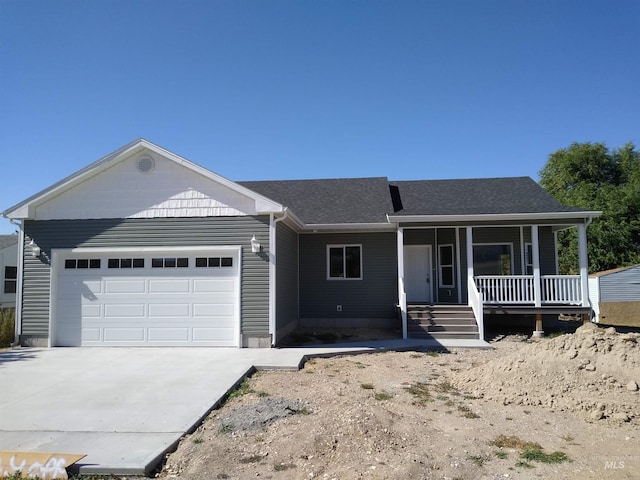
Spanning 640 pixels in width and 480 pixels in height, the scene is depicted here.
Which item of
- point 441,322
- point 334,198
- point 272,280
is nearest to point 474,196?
point 334,198

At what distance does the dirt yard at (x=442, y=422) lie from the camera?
12.9ft

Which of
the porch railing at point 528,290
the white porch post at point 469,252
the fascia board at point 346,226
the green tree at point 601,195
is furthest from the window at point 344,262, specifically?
the green tree at point 601,195

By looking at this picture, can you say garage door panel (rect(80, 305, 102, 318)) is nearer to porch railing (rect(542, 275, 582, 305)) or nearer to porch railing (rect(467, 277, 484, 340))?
porch railing (rect(467, 277, 484, 340))

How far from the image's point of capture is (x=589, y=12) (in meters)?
10.2

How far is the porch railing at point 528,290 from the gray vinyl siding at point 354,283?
2782 mm

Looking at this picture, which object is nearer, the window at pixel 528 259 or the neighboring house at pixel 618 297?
the window at pixel 528 259

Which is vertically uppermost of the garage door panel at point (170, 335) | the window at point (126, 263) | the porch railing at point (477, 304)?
the window at point (126, 263)

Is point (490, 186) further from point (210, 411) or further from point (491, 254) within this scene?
point (210, 411)

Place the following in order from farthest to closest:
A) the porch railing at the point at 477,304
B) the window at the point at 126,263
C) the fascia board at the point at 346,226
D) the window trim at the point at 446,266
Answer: the window trim at the point at 446,266 < the fascia board at the point at 346,226 < the porch railing at the point at 477,304 < the window at the point at 126,263

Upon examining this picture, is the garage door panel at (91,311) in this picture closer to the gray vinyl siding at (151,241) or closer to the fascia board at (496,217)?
the gray vinyl siding at (151,241)

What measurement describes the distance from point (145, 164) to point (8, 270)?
13.9 metres

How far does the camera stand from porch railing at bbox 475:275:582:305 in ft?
38.1

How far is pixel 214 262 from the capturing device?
10203 millimetres

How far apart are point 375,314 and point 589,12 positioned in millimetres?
9881
